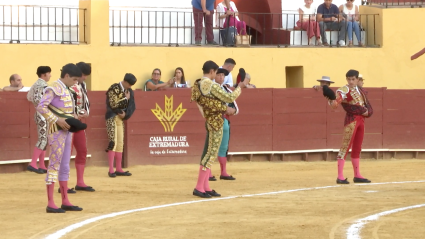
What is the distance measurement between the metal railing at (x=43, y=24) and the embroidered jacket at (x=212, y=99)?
7125 millimetres

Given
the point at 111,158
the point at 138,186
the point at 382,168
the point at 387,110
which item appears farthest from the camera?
the point at 387,110

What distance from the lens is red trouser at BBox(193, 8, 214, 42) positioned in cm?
1648

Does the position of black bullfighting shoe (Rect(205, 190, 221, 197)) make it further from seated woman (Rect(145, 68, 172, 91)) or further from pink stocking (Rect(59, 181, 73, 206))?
seated woman (Rect(145, 68, 172, 91))

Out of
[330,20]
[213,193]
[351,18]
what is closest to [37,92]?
[213,193]

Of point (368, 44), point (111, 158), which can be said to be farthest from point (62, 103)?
point (368, 44)

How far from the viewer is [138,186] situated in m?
10.8

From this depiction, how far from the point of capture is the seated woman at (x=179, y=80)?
50.1 feet

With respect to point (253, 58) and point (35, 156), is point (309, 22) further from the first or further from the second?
point (35, 156)

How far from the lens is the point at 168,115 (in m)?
14.1

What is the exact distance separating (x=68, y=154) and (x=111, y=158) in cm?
338

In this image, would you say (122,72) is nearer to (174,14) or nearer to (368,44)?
(174,14)

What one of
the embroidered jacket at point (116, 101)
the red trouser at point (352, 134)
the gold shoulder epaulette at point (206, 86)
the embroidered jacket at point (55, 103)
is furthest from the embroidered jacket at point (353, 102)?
the embroidered jacket at point (55, 103)

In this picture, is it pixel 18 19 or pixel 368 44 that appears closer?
pixel 18 19

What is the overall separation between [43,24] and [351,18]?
20.5 ft
